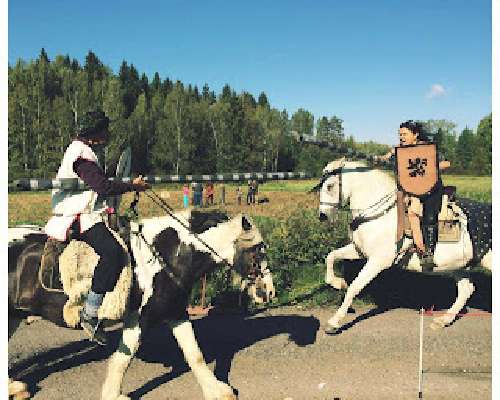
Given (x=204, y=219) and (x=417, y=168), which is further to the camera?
(x=417, y=168)

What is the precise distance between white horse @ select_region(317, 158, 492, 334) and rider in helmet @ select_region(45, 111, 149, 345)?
4127 millimetres

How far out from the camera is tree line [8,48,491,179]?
4859cm

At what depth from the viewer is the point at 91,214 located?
211 inches

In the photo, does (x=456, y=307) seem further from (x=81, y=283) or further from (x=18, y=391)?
(x=18, y=391)

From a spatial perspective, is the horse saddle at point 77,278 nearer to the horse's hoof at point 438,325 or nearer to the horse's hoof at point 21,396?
the horse's hoof at point 21,396

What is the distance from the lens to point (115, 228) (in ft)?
18.2

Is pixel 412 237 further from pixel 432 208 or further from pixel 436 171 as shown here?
pixel 436 171

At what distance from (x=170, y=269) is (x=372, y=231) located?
4002 millimetres

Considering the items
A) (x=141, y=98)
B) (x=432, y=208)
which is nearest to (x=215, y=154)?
(x=141, y=98)

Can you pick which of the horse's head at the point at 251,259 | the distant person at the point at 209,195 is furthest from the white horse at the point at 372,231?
the distant person at the point at 209,195

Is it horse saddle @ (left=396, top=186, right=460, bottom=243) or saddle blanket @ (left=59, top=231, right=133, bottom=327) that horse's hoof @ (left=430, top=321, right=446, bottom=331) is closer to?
horse saddle @ (left=396, top=186, right=460, bottom=243)

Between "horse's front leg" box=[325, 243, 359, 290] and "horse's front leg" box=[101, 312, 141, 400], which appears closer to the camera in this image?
"horse's front leg" box=[101, 312, 141, 400]

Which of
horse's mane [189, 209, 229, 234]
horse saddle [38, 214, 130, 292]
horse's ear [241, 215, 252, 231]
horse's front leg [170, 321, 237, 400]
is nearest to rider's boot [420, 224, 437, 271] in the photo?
horse's ear [241, 215, 252, 231]

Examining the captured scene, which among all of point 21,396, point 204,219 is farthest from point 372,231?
point 21,396
